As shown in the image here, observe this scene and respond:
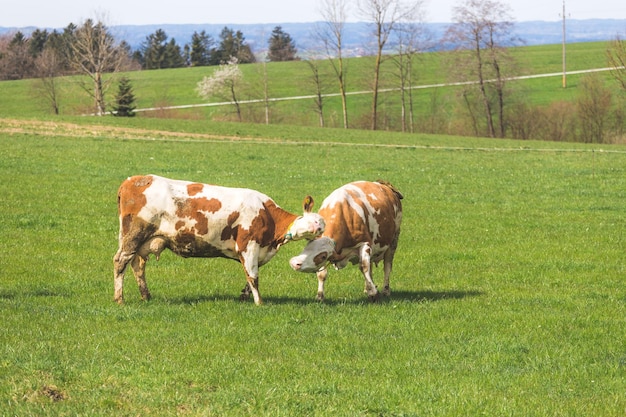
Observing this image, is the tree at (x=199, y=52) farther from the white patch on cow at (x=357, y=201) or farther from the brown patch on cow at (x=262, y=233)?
the brown patch on cow at (x=262, y=233)

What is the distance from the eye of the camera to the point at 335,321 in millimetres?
13203

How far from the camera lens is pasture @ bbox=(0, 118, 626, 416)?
9.63m

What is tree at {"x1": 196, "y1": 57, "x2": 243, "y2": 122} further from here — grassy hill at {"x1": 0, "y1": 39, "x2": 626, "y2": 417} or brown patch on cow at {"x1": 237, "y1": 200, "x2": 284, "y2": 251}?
brown patch on cow at {"x1": 237, "y1": 200, "x2": 284, "y2": 251}

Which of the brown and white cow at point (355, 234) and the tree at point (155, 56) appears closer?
the brown and white cow at point (355, 234)

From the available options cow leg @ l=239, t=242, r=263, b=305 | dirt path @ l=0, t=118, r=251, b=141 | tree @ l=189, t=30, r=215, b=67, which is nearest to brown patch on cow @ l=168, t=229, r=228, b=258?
cow leg @ l=239, t=242, r=263, b=305

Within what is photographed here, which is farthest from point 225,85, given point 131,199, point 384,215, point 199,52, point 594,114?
point 131,199

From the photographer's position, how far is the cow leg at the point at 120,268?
14.4m

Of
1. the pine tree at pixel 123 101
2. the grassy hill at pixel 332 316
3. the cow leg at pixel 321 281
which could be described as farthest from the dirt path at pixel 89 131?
the cow leg at pixel 321 281

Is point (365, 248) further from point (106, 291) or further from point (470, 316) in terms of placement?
point (106, 291)

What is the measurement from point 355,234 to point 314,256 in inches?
47.1

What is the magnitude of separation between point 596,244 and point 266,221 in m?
10.7

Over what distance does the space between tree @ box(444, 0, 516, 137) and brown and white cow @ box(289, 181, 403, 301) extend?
69.9 meters

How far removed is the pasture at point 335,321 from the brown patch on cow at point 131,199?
4.44ft

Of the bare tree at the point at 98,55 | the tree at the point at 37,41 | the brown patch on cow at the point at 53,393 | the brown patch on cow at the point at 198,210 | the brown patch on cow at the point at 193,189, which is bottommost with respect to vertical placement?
the brown patch on cow at the point at 53,393
